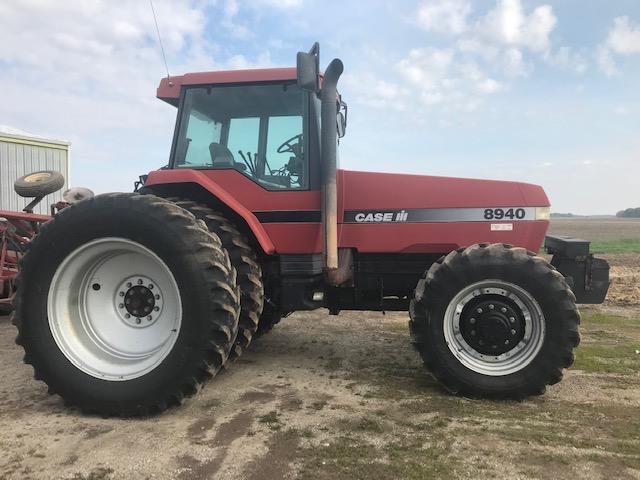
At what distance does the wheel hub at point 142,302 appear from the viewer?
3588mm

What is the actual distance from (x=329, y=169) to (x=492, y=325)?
5.53 feet

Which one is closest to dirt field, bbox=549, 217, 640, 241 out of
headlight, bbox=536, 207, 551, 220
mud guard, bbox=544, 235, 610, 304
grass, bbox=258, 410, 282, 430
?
mud guard, bbox=544, 235, 610, 304

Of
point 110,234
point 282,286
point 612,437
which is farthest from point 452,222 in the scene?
point 110,234

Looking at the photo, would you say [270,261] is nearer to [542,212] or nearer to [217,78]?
[217,78]

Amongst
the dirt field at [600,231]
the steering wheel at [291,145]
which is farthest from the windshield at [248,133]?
the dirt field at [600,231]

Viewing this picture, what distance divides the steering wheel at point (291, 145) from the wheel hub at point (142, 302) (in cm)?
150

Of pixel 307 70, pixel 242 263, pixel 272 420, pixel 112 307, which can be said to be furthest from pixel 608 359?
pixel 112 307

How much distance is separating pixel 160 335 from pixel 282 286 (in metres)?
1.06

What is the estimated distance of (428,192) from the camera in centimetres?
407

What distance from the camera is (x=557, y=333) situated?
3.43m

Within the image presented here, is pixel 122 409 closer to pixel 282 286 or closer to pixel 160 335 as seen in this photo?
pixel 160 335

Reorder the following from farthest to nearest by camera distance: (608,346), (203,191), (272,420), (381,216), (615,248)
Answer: (615,248) → (608,346) → (381,216) → (203,191) → (272,420)

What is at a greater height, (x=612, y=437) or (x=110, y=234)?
(x=110, y=234)

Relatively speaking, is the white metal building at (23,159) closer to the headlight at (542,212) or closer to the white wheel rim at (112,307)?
the white wheel rim at (112,307)
